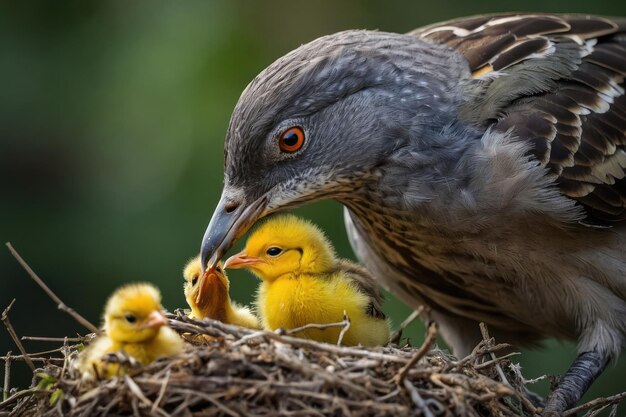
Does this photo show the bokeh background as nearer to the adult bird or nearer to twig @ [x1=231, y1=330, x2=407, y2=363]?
the adult bird

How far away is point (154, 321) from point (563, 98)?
2281mm

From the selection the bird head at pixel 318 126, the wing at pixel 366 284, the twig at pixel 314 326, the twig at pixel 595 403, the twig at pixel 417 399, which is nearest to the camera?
the twig at pixel 417 399

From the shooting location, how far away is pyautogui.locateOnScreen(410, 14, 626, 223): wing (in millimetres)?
5121

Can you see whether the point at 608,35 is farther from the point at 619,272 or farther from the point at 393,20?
the point at 393,20

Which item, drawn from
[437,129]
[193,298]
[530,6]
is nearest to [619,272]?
[437,129]

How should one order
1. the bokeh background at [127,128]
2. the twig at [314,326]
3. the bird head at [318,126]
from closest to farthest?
the twig at [314,326]
the bird head at [318,126]
the bokeh background at [127,128]

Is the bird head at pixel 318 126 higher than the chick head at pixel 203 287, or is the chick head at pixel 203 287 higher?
the bird head at pixel 318 126

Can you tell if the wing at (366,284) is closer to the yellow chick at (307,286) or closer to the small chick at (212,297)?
the yellow chick at (307,286)

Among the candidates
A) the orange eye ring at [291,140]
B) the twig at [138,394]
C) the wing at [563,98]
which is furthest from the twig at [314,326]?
the wing at [563,98]

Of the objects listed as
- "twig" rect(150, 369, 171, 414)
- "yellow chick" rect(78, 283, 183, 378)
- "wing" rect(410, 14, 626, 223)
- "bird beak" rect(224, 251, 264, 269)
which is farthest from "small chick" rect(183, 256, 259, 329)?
"wing" rect(410, 14, 626, 223)

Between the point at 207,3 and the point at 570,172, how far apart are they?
3600 millimetres

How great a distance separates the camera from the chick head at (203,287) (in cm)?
490

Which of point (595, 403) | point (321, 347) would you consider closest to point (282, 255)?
point (321, 347)

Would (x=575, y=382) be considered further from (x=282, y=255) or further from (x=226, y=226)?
(x=226, y=226)
